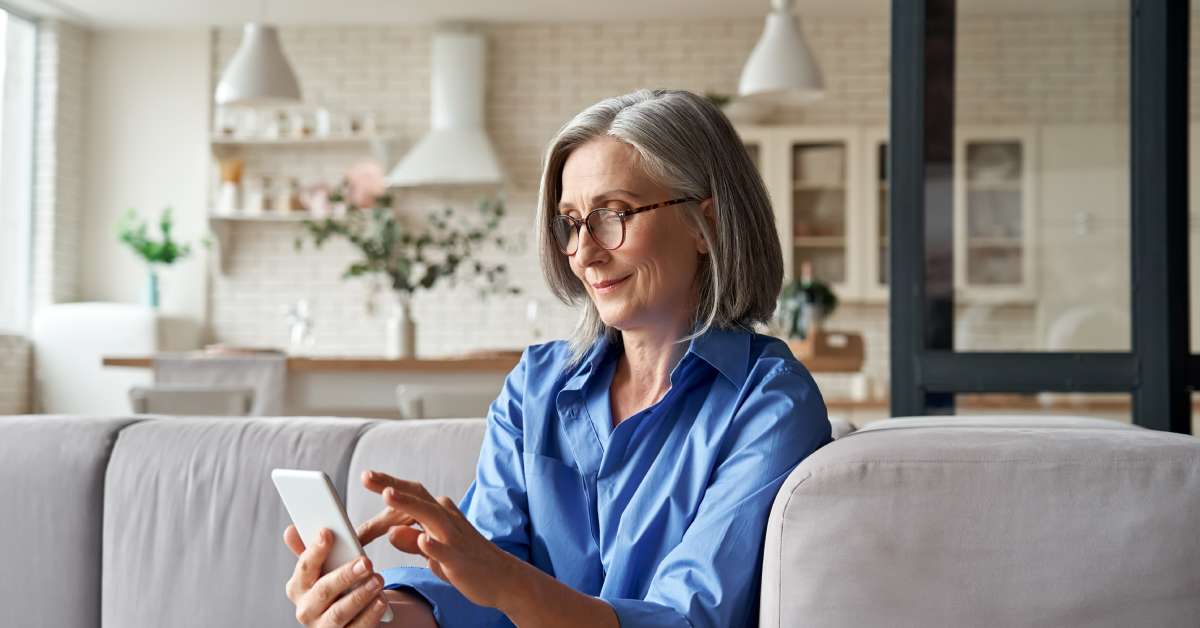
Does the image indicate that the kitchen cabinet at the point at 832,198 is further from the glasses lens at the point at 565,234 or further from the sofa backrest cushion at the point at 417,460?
the glasses lens at the point at 565,234

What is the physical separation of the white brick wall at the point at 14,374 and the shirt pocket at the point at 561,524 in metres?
6.84

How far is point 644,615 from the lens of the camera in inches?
47.7

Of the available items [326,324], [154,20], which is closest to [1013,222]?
[326,324]

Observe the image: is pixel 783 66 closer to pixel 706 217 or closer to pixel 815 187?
pixel 815 187

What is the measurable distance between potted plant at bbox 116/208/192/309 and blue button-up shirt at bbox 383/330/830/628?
6.42m

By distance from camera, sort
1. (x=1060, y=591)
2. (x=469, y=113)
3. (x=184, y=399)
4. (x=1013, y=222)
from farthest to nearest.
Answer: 1. (x=469, y=113)
2. (x=184, y=399)
3. (x=1013, y=222)
4. (x=1060, y=591)

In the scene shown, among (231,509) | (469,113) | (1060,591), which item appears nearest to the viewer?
(1060,591)

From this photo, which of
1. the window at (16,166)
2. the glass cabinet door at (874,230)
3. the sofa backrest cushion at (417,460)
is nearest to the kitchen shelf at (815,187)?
the glass cabinet door at (874,230)

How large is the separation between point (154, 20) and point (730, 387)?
7285mm

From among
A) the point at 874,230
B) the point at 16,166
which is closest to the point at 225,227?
the point at 16,166

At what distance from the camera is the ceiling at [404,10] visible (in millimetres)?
7348

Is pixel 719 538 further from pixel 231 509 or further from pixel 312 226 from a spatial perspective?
pixel 312 226

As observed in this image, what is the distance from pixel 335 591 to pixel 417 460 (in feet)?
2.24

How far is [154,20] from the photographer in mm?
7801
